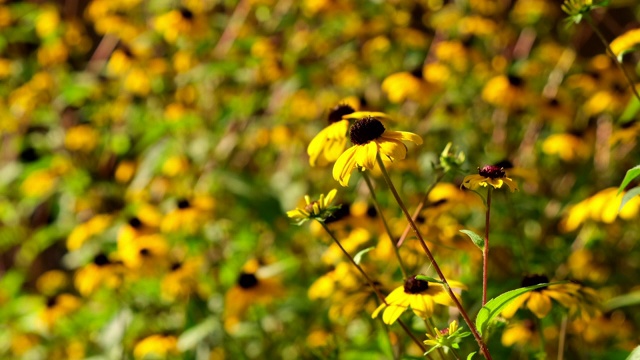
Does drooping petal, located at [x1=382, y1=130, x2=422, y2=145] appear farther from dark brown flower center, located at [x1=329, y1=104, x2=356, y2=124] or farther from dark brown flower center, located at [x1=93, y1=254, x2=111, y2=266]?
dark brown flower center, located at [x1=93, y1=254, x2=111, y2=266]

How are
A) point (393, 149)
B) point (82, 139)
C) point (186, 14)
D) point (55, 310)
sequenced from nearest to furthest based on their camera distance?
point (393, 149), point (55, 310), point (186, 14), point (82, 139)

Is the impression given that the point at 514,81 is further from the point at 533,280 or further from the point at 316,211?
the point at 316,211

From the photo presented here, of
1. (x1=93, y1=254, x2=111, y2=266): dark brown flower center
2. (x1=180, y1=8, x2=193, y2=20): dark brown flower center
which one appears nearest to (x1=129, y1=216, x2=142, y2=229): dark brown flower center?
(x1=93, y1=254, x2=111, y2=266): dark brown flower center

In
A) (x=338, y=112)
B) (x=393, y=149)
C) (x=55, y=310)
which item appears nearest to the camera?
(x=393, y=149)

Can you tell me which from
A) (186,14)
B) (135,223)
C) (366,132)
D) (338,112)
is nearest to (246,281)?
(135,223)

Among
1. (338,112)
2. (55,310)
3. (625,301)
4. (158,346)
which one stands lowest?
(55,310)

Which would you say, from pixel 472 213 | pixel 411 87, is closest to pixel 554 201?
pixel 472 213
